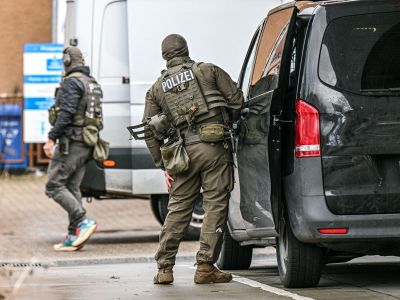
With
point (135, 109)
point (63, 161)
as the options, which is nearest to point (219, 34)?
point (135, 109)

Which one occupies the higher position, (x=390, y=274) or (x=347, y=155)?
(x=347, y=155)

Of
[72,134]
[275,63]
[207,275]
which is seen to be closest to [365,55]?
[275,63]

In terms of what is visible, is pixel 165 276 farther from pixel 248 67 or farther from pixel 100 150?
pixel 100 150

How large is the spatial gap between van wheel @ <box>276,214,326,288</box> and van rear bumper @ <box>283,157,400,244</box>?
0.26 metres

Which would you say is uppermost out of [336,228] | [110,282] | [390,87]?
[390,87]

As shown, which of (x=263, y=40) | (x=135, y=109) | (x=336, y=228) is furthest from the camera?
(x=135, y=109)

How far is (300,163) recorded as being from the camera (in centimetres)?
841

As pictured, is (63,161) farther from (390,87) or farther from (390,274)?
(390,87)

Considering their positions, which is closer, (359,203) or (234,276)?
(359,203)

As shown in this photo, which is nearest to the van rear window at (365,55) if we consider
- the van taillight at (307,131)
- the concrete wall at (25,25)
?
the van taillight at (307,131)

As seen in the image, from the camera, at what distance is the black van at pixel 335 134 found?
832 centimetres

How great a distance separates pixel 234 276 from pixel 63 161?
4.17 metres

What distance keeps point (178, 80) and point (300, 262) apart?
5.39 ft

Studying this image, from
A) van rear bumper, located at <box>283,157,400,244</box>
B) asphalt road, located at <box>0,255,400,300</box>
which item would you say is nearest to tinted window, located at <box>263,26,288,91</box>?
van rear bumper, located at <box>283,157,400,244</box>
